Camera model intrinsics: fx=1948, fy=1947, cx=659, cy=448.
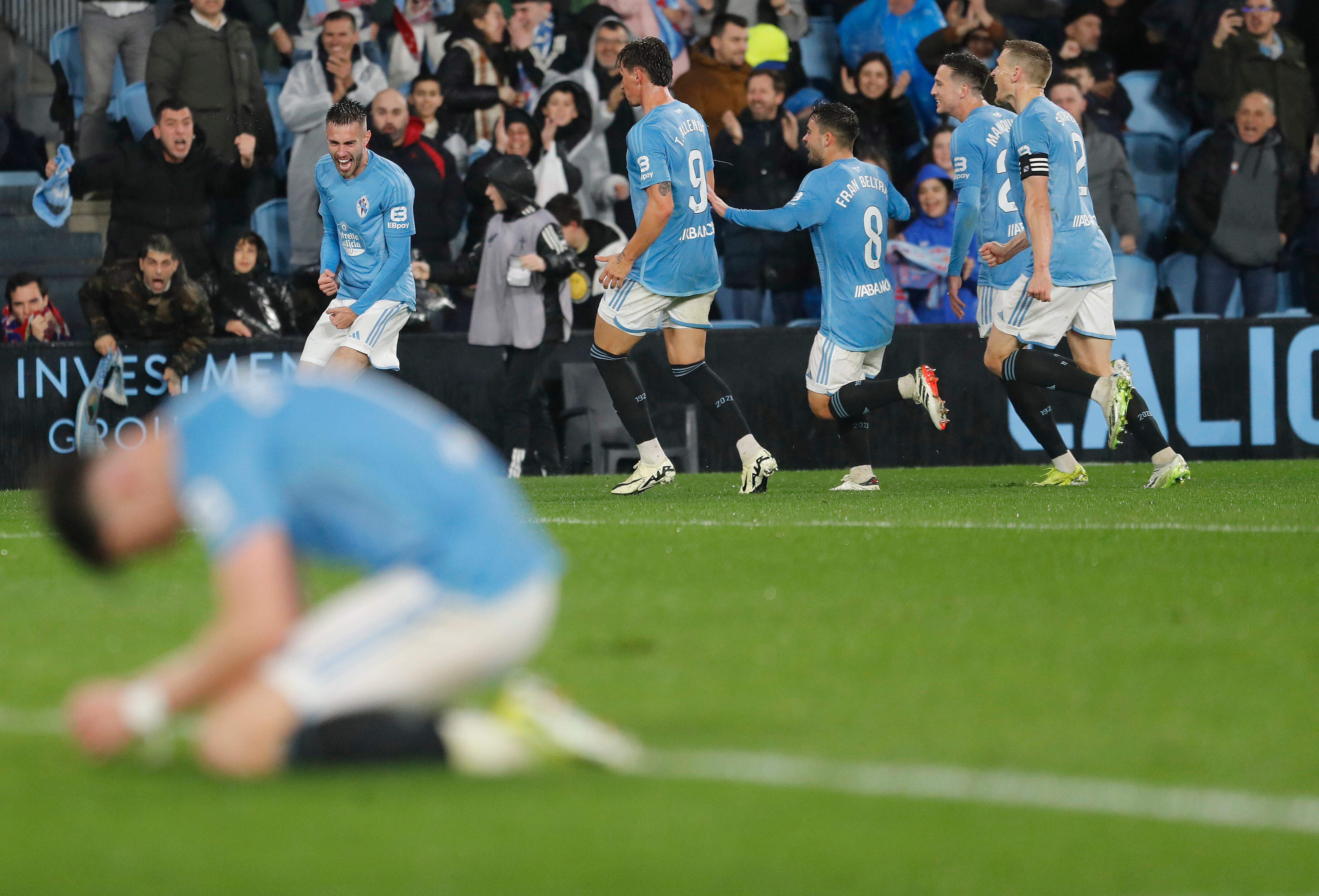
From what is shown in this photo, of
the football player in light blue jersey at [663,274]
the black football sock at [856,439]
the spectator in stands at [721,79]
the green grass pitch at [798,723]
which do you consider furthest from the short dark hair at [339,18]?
the green grass pitch at [798,723]

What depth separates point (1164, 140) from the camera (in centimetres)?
1652

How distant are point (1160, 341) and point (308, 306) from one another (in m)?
6.37

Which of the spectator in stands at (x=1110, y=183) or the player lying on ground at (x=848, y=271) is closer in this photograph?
the player lying on ground at (x=848, y=271)

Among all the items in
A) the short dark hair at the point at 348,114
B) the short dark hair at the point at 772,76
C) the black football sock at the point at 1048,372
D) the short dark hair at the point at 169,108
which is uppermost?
the short dark hair at the point at 772,76

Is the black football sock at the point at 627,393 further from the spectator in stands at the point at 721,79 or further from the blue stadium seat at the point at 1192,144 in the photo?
the blue stadium seat at the point at 1192,144

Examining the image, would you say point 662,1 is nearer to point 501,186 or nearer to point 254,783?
point 501,186

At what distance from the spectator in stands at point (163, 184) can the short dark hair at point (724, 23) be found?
3812 mm

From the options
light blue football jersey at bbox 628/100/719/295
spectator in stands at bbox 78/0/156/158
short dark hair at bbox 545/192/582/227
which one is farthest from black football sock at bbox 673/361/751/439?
spectator in stands at bbox 78/0/156/158

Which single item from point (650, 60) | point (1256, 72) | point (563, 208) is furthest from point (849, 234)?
point (1256, 72)

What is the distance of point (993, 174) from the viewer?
11406 mm

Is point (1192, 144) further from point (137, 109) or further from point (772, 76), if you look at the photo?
point (137, 109)

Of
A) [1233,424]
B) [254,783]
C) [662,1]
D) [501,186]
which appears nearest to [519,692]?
[254,783]

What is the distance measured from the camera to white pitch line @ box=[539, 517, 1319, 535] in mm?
8844

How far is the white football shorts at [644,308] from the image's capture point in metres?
11.3
